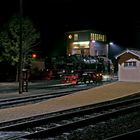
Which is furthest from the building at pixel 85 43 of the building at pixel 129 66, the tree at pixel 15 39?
the building at pixel 129 66

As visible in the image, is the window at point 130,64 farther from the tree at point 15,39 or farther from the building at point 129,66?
the tree at point 15,39

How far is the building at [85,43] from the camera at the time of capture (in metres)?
71.2

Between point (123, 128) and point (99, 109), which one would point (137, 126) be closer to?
point (123, 128)

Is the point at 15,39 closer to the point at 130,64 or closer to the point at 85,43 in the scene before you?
the point at 130,64

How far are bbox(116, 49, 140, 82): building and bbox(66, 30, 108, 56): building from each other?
105ft

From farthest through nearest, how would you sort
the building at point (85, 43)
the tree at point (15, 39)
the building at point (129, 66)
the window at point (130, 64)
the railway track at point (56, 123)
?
the building at point (85, 43)
the tree at point (15, 39)
the window at point (130, 64)
the building at point (129, 66)
the railway track at point (56, 123)

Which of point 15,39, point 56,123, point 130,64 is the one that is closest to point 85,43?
point 15,39

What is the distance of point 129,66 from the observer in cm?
3731

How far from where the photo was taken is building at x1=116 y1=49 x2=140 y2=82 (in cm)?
3641

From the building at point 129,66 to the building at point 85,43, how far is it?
3191 centimetres

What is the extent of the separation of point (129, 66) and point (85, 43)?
115 feet

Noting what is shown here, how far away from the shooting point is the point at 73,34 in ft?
242

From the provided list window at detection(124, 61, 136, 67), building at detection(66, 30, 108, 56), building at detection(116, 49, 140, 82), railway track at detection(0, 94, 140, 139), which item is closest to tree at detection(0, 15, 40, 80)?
building at detection(116, 49, 140, 82)

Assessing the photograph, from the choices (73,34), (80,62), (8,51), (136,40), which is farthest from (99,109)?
(136,40)
